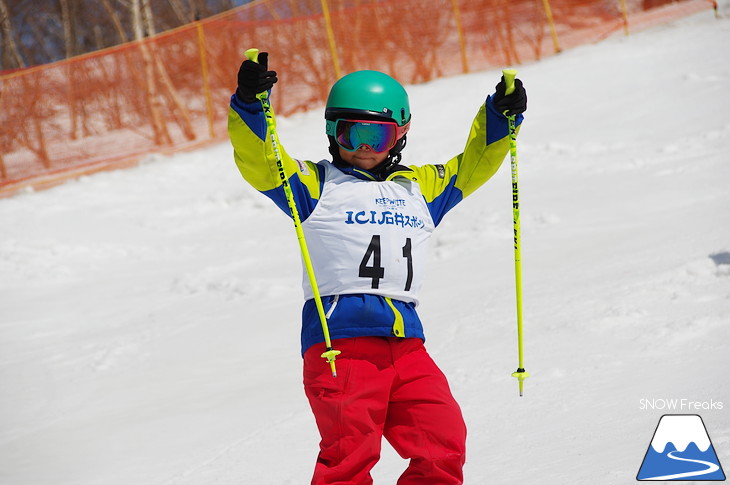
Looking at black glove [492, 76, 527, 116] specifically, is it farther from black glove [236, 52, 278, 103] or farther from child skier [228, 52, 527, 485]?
black glove [236, 52, 278, 103]

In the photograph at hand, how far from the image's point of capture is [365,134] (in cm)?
334

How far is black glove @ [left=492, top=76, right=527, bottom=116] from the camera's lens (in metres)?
3.53

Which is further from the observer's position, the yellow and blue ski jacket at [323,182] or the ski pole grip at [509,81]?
the ski pole grip at [509,81]

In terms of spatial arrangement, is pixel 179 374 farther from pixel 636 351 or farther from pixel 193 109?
pixel 193 109

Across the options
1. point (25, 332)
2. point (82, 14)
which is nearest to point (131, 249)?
point (25, 332)

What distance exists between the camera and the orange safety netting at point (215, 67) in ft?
47.9

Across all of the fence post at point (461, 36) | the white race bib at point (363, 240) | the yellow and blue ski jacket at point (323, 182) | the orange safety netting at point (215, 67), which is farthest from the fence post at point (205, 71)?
the white race bib at point (363, 240)

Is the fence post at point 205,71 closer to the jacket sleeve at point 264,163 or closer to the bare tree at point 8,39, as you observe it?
the bare tree at point 8,39

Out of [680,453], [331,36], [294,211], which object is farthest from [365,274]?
[331,36]

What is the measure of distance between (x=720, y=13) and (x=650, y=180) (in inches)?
356

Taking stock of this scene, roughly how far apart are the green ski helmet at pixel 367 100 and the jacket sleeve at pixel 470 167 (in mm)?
244

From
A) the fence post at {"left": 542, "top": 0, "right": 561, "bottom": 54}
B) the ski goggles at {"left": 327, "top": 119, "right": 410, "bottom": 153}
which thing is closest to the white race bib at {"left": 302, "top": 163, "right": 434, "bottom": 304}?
the ski goggles at {"left": 327, "top": 119, "right": 410, "bottom": 153}

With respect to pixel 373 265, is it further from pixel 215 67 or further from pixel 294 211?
pixel 215 67

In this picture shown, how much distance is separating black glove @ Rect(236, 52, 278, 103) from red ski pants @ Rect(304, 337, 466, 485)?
35.5 inches
